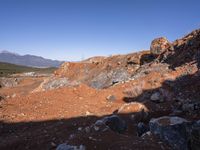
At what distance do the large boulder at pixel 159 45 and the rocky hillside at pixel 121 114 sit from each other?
1363mm

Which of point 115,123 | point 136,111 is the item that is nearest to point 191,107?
point 136,111

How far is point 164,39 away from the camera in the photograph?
32.0m

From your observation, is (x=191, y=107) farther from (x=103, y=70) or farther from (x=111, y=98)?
(x=103, y=70)

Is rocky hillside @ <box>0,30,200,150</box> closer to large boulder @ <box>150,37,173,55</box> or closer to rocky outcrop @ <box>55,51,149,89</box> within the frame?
large boulder @ <box>150,37,173,55</box>

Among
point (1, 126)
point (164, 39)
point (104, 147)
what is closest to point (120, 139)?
point (104, 147)

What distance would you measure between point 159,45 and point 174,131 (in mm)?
22666

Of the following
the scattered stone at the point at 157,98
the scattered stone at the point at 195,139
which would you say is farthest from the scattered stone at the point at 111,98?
the scattered stone at the point at 195,139

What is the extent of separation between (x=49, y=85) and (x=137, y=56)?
34.9 feet

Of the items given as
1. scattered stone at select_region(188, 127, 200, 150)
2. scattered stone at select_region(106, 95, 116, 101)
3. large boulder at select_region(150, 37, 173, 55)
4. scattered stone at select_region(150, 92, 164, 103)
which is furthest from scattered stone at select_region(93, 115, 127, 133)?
large boulder at select_region(150, 37, 173, 55)

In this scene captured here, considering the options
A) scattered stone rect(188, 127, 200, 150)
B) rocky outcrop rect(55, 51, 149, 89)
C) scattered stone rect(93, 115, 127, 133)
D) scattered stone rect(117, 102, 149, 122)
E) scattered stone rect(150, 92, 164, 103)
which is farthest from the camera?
rocky outcrop rect(55, 51, 149, 89)

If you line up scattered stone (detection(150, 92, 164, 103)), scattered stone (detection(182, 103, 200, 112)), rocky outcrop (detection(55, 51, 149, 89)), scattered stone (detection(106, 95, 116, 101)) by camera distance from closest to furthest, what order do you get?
scattered stone (detection(182, 103, 200, 112))
scattered stone (detection(150, 92, 164, 103))
scattered stone (detection(106, 95, 116, 101))
rocky outcrop (detection(55, 51, 149, 89))

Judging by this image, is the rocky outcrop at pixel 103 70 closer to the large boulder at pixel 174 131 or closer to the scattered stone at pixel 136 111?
the scattered stone at pixel 136 111

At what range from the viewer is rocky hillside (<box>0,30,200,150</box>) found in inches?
382

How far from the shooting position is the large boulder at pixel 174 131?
978 centimetres
